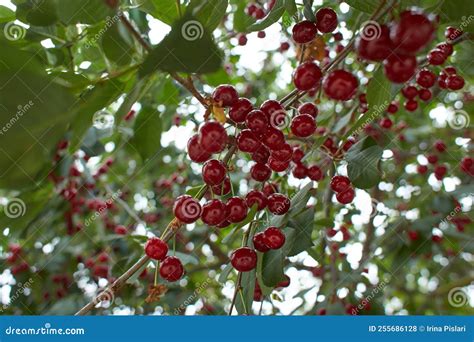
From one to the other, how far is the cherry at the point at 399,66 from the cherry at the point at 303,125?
0.43m

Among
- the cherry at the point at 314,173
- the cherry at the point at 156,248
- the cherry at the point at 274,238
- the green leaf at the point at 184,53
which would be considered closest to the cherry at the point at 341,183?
the cherry at the point at 314,173

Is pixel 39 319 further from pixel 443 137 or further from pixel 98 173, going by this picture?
pixel 443 137

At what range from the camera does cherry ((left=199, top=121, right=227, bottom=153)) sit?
1105 millimetres

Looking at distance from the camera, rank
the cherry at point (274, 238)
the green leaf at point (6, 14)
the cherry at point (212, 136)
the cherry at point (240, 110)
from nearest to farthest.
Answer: the cherry at point (212, 136) → the cherry at point (240, 110) → the cherry at point (274, 238) → the green leaf at point (6, 14)

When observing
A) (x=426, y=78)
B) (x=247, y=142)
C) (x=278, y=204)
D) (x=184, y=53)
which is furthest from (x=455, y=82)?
(x=184, y=53)

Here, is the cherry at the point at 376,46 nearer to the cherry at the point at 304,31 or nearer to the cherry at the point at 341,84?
the cherry at the point at 341,84

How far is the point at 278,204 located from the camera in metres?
1.36

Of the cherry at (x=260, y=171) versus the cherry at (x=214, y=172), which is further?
the cherry at (x=260, y=171)

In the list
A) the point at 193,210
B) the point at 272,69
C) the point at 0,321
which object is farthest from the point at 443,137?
the point at 0,321

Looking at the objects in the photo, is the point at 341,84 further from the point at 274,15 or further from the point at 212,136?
the point at 274,15

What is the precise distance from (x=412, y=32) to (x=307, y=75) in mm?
331

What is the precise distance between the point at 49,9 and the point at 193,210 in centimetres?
59

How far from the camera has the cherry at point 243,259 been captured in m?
1.34

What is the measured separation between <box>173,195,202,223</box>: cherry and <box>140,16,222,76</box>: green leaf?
0.45 meters
